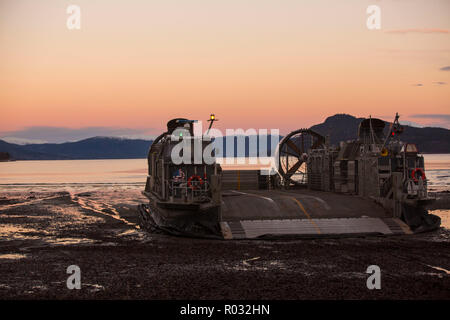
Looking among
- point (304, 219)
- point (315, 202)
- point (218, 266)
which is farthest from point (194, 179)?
point (218, 266)

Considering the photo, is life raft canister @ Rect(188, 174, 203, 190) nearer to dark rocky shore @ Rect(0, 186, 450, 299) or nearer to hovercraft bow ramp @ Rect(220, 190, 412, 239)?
hovercraft bow ramp @ Rect(220, 190, 412, 239)

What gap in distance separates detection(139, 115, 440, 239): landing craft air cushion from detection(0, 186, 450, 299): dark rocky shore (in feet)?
1.89

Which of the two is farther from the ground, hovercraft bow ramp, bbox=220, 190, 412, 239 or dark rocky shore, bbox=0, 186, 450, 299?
hovercraft bow ramp, bbox=220, 190, 412, 239

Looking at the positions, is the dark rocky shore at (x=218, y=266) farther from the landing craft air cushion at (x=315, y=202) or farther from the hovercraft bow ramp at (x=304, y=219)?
the landing craft air cushion at (x=315, y=202)

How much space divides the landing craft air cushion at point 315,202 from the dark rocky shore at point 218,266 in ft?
1.89

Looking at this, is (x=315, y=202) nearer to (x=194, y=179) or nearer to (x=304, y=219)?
(x=304, y=219)

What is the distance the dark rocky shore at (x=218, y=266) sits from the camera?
1002 centimetres

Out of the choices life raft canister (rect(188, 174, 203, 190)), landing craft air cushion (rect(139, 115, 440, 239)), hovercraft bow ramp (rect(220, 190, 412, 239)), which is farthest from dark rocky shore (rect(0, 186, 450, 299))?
life raft canister (rect(188, 174, 203, 190))

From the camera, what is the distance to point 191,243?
51.5ft

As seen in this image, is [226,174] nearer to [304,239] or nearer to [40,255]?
[304,239]

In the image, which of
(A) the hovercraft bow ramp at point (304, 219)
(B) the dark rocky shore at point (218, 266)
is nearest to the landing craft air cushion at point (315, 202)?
(A) the hovercraft bow ramp at point (304, 219)

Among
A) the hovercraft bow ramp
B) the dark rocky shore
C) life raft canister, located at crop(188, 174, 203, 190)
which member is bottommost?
the dark rocky shore

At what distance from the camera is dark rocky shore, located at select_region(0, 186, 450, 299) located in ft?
32.9
